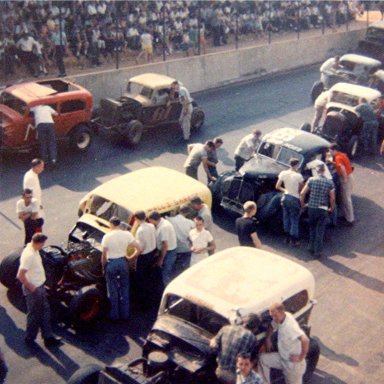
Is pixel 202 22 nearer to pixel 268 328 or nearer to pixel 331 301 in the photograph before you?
pixel 331 301

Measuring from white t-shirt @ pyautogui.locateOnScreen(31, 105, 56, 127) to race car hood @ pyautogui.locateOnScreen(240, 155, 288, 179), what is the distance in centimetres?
464

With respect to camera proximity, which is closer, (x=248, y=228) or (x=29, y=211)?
(x=248, y=228)

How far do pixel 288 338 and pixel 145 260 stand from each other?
10.0ft

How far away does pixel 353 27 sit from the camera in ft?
108

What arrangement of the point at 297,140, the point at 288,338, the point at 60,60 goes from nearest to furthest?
the point at 288,338, the point at 297,140, the point at 60,60

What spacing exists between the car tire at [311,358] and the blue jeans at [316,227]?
147 inches

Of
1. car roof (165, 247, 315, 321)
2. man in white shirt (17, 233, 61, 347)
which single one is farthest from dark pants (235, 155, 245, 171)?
man in white shirt (17, 233, 61, 347)

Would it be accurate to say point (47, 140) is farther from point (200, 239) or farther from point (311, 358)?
point (311, 358)

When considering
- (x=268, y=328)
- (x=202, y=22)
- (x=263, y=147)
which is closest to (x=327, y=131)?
(x=263, y=147)

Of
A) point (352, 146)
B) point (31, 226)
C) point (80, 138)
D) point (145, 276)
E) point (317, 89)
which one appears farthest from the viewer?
point (317, 89)

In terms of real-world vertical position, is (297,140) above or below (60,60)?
below

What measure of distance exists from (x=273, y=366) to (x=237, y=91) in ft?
54.4

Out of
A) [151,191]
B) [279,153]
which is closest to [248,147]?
[279,153]

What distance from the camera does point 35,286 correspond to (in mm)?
8859
